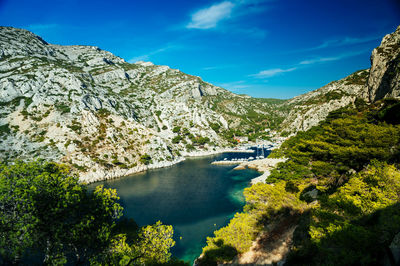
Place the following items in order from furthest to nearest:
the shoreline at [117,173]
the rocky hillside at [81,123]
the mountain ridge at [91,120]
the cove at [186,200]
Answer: the mountain ridge at [91,120] → the rocky hillside at [81,123] → the shoreline at [117,173] → the cove at [186,200]

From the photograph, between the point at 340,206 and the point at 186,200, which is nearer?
the point at 340,206

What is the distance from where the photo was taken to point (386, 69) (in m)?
50.0

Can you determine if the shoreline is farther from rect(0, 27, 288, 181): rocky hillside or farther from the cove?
the cove

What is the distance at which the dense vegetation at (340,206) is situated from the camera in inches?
349

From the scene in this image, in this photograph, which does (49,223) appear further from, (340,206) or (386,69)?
(386,69)

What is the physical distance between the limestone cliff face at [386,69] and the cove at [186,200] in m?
44.8

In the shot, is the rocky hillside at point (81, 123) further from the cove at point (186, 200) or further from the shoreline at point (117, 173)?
the cove at point (186, 200)

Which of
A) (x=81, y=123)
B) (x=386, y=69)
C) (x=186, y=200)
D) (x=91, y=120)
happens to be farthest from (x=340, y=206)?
(x=91, y=120)

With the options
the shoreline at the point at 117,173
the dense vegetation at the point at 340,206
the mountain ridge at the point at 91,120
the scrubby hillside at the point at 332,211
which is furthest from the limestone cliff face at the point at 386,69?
the shoreline at the point at 117,173

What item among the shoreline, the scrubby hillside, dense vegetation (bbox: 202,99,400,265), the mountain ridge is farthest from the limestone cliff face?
the shoreline

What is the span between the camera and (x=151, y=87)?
189875mm

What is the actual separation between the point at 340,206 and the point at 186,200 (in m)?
42.7

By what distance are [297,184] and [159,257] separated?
962 inches

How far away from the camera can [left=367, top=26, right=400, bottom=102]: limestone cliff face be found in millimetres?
44728
